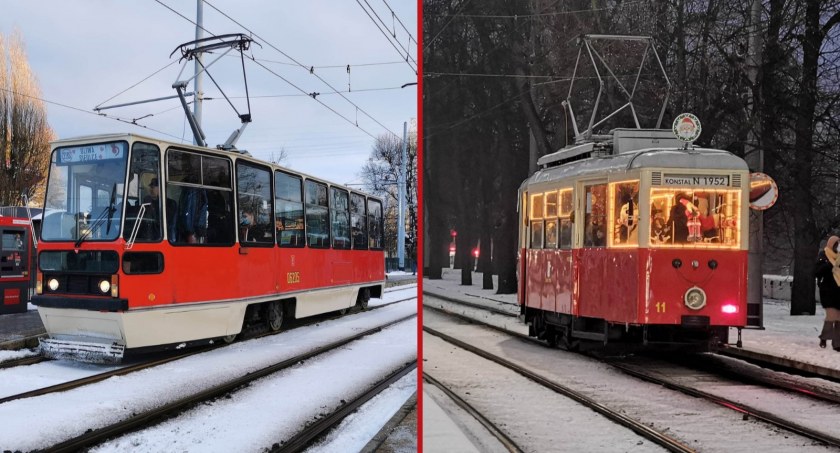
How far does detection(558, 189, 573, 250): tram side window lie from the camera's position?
24.1ft

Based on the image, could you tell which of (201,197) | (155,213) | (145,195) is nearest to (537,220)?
(201,197)

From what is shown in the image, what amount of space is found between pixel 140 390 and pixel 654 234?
16.2ft

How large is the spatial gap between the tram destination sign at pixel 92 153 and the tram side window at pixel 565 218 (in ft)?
14.8

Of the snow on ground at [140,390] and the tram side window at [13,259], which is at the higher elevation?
the tram side window at [13,259]

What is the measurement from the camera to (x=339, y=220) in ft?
33.8

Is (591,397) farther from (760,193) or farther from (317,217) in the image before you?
(317,217)

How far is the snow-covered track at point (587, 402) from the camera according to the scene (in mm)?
3549

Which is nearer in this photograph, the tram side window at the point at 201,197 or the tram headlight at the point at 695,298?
the tram headlight at the point at 695,298

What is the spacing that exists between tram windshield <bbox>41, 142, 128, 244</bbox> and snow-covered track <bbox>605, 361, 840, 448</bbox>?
15.3 feet

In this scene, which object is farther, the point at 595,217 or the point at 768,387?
the point at 595,217

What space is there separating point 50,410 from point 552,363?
4.86 m

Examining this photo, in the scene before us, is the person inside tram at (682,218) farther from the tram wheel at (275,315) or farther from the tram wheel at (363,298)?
the tram wheel at (363,298)

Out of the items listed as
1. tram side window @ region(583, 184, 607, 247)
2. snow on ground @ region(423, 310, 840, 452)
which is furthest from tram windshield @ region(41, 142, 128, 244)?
tram side window @ region(583, 184, 607, 247)

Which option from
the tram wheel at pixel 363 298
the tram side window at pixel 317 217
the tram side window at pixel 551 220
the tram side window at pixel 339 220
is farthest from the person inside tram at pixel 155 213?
the tram wheel at pixel 363 298
